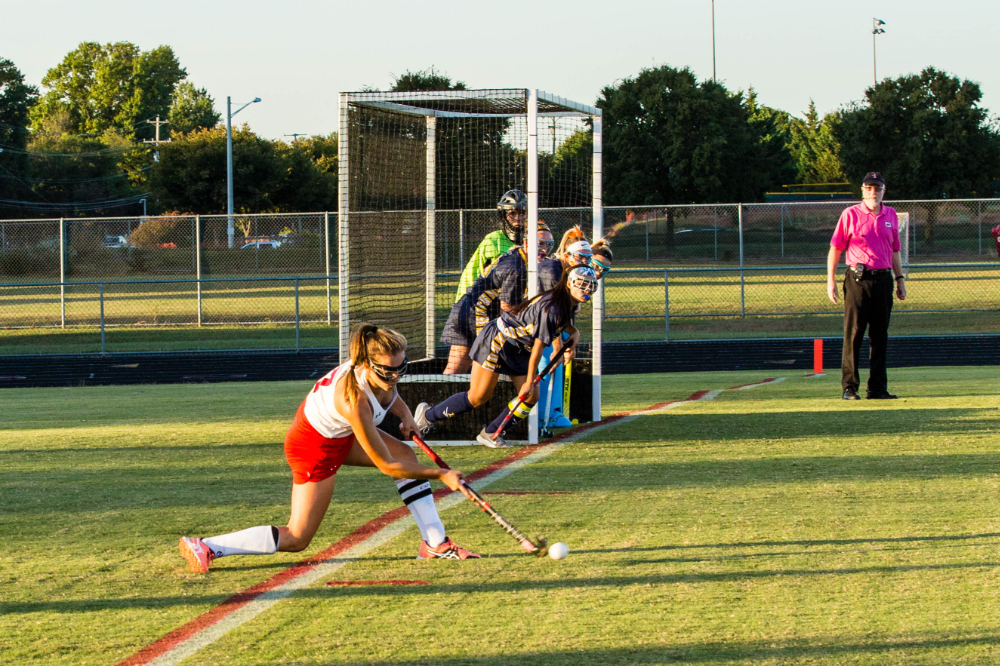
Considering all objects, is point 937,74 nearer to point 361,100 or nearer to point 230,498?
point 361,100

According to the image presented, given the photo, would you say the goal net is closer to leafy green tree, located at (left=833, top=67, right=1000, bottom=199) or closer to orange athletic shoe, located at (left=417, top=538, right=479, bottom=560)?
orange athletic shoe, located at (left=417, top=538, right=479, bottom=560)

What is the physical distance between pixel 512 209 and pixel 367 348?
4.50 metres

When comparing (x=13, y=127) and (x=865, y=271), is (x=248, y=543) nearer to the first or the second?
(x=865, y=271)

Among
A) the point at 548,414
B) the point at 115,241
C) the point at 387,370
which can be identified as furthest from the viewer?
the point at 115,241

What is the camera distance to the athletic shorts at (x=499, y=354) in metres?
7.83

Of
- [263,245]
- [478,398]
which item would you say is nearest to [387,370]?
[478,398]

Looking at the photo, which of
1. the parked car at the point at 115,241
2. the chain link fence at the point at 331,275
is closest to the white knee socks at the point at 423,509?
the chain link fence at the point at 331,275

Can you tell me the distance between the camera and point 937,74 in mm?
44812

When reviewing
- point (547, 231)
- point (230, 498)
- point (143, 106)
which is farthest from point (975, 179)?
point (143, 106)

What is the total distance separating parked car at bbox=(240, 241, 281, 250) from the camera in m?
27.4

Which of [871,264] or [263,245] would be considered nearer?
[871,264]

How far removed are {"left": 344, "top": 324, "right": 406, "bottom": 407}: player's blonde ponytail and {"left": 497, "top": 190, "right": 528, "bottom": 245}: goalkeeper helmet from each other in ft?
14.4

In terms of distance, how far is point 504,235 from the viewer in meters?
9.39

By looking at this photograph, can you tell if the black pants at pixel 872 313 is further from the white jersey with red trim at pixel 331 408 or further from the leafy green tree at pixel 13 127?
the leafy green tree at pixel 13 127
